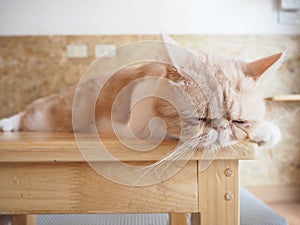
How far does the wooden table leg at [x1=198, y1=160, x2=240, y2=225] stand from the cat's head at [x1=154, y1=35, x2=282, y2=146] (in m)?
0.06

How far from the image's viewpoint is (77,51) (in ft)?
8.36

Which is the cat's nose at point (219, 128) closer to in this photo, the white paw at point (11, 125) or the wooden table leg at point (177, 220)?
the wooden table leg at point (177, 220)

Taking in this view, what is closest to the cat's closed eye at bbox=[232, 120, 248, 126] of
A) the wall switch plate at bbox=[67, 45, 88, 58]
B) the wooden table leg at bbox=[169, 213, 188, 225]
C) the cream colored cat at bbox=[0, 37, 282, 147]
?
the cream colored cat at bbox=[0, 37, 282, 147]

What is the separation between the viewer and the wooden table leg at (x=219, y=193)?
0.74m

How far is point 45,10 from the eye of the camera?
2.50 m

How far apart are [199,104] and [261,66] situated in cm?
23

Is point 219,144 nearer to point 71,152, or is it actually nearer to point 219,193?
point 219,193

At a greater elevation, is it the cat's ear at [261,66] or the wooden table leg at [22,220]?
the cat's ear at [261,66]

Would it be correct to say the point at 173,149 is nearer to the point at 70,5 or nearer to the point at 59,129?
the point at 59,129

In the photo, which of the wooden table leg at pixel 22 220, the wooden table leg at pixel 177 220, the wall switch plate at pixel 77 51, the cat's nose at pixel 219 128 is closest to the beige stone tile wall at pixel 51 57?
the wall switch plate at pixel 77 51

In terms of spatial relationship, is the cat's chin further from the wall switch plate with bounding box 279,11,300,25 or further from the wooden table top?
the wall switch plate with bounding box 279,11,300,25

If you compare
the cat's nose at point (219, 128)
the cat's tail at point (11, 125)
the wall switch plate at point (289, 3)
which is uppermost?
the wall switch plate at point (289, 3)

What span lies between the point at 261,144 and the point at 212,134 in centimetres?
21

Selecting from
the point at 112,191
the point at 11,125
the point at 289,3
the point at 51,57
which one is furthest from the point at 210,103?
the point at 289,3
